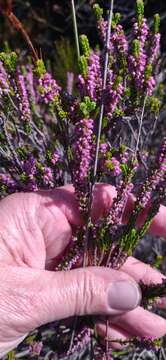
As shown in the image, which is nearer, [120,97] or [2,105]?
[120,97]

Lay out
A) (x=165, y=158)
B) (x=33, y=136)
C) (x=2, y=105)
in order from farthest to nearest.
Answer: (x=33, y=136) < (x=2, y=105) < (x=165, y=158)

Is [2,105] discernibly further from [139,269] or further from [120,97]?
[139,269]

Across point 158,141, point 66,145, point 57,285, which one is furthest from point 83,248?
point 158,141

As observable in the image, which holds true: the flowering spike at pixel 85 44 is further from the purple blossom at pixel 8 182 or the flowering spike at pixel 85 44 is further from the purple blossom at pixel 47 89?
the purple blossom at pixel 8 182

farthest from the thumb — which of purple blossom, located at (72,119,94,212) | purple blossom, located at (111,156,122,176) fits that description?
purple blossom, located at (111,156,122,176)

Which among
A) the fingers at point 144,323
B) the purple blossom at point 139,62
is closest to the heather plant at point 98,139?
the purple blossom at point 139,62

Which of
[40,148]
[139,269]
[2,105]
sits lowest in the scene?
A: [139,269]
